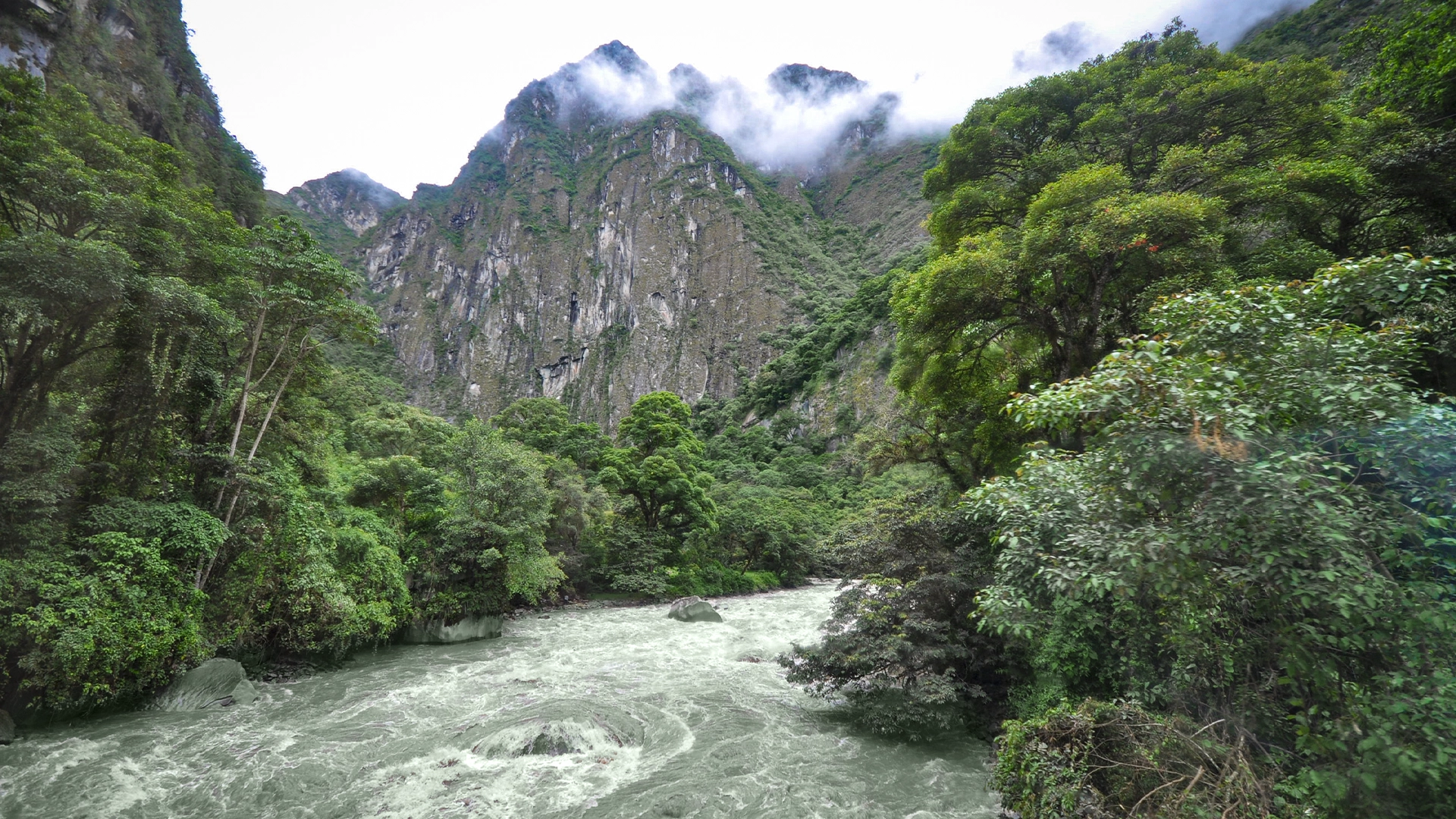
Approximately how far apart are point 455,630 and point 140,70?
125ft

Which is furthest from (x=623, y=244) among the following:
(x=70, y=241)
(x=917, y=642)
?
(x=917, y=642)

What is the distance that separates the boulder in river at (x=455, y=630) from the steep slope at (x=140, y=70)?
11.7m

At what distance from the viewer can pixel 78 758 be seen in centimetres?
718

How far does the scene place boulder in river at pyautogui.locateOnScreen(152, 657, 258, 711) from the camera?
8.98 metres

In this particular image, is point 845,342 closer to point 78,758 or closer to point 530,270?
point 78,758

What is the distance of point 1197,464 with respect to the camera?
382 cm

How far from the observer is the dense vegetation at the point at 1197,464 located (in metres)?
3.37

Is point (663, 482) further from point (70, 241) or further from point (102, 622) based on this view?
point (70, 241)

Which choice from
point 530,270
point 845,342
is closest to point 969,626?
point 845,342

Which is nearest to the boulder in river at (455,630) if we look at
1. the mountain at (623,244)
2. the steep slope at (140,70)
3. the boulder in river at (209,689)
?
the boulder in river at (209,689)

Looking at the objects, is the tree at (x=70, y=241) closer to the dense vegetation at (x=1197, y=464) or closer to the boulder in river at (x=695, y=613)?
the dense vegetation at (x=1197, y=464)

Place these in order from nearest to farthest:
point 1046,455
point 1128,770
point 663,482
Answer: point 1128,770
point 1046,455
point 663,482

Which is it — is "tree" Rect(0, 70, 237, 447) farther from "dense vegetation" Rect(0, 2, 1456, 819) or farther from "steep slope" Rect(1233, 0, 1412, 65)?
"steep slope" Rect(1233, 0, 1412, 65)

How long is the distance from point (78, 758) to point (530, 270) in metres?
123
